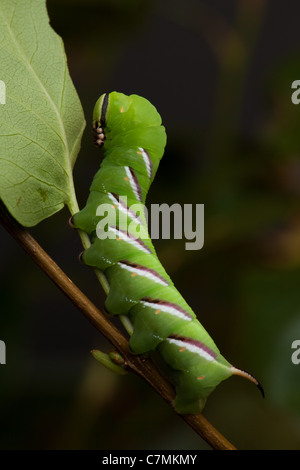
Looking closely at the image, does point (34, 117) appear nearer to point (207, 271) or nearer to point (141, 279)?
point (141, 279)

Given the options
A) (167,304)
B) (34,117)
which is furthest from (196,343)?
(34,117)

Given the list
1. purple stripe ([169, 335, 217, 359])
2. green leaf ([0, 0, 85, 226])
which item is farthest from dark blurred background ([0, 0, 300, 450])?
green leaf ([0, 0, 85, 226])

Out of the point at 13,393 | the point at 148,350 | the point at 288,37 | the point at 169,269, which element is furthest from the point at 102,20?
the point at 288,37

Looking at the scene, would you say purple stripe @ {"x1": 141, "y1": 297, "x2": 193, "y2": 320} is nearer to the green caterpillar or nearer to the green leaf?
the green caterpillar

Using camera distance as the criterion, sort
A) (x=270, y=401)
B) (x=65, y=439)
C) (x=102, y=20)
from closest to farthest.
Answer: (x=270, y=401), (x=65, y=439), (x=102, y=20)

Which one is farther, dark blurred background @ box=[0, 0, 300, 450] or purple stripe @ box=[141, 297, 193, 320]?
dark blurred background @ box=[0, 0, 300, 450]

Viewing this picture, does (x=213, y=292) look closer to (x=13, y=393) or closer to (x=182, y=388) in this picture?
(x=13, y=393)
